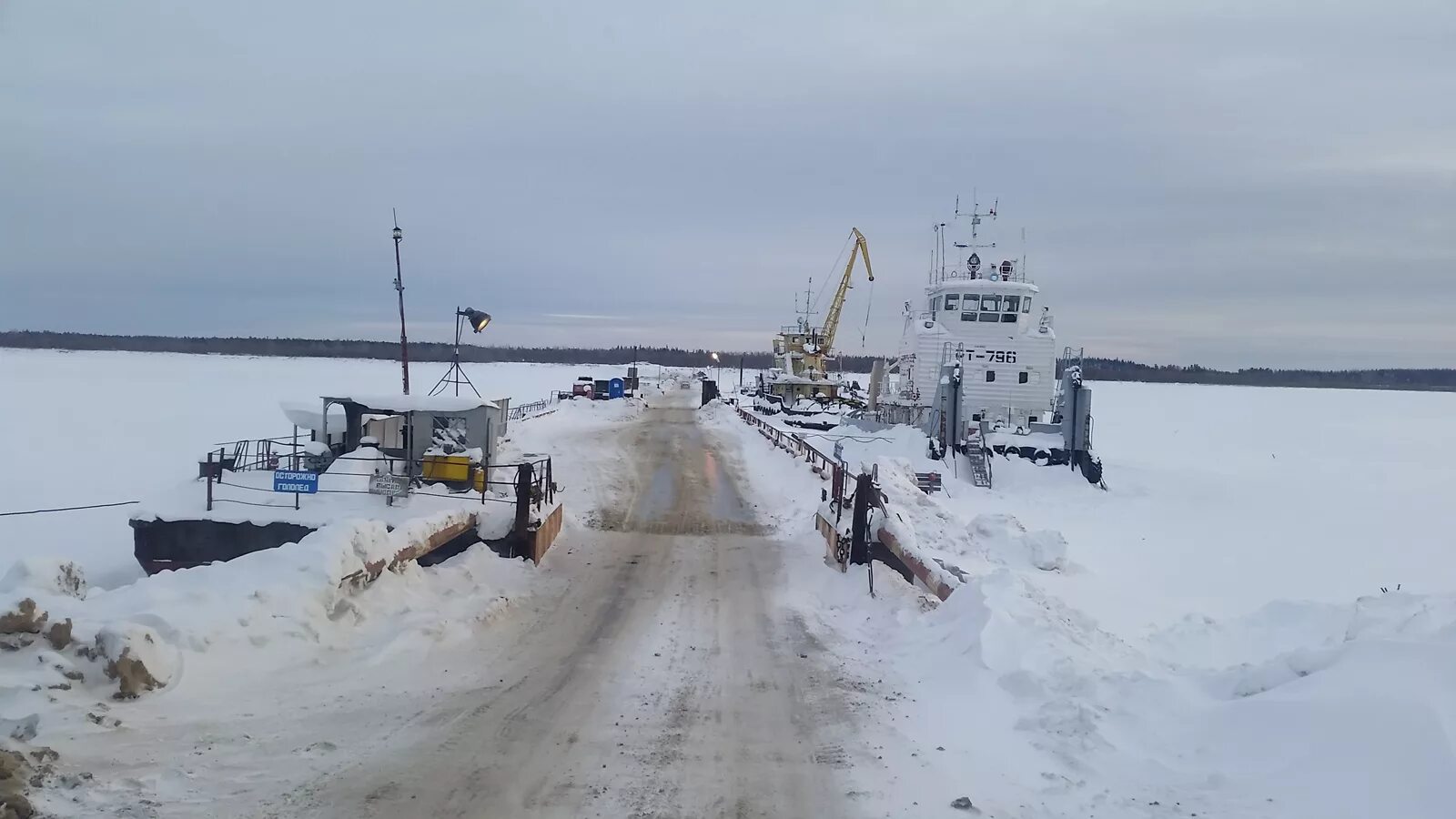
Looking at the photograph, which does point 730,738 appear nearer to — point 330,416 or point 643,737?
point 643,737

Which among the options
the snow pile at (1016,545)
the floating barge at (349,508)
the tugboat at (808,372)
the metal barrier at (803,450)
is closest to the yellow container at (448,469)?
the floating barge at (349,508)

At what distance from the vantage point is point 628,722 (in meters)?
7.29

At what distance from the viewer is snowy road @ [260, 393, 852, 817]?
5.83 meters

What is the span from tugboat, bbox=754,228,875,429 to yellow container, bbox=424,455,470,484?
3698 centimetres

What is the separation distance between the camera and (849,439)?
3525cm

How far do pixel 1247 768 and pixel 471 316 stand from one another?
16879 millimetres

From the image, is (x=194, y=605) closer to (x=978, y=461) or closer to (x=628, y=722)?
(x=628, y=722)

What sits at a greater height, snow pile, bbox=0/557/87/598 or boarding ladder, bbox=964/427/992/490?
snow pile, bbox=0/557/87/598

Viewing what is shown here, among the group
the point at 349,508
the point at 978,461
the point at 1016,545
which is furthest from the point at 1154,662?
the point at 978,461

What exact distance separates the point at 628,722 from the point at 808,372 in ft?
197

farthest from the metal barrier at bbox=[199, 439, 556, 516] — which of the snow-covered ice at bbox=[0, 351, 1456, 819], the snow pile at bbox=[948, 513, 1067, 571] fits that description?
the snow pile at bbox=[948, 513, 1067, 571]

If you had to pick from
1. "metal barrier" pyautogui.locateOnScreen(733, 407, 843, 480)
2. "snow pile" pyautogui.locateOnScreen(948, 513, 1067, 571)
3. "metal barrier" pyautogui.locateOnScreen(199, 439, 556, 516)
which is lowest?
"snow pile" pyautogui.locateOnScreen(948, 513, 1067, 571)

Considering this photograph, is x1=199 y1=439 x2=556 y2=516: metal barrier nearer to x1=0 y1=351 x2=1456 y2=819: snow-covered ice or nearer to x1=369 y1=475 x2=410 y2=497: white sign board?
x1=369 y1=475 x2=410 y2=497: white sign board

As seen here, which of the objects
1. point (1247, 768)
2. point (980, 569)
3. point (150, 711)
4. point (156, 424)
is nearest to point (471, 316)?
point (980, 569)
